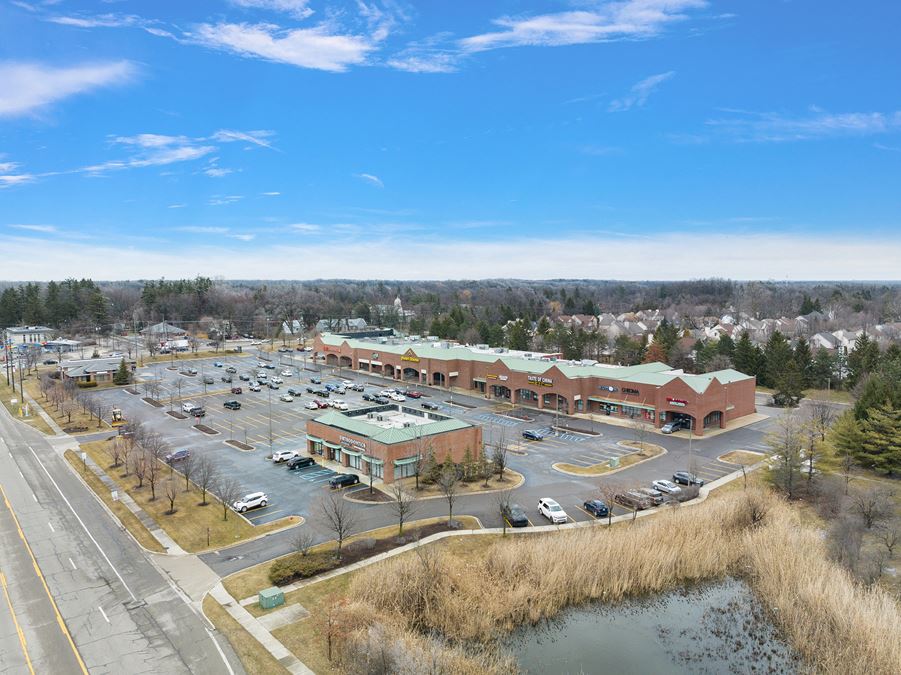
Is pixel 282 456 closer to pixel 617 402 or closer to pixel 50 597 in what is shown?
pixel 50 597

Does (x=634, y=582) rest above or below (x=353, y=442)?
below

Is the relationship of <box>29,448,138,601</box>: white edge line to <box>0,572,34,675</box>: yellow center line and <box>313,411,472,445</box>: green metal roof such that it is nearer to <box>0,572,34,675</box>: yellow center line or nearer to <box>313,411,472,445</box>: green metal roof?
<box>0,572,34,675</box>: yellow center line

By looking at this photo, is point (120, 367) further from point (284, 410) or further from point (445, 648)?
point (445, 648)

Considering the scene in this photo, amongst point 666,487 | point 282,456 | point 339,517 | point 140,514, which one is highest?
point 339,517

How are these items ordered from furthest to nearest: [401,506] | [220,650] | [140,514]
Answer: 1. [140,514]
2. [401,506]
3. [220,650]

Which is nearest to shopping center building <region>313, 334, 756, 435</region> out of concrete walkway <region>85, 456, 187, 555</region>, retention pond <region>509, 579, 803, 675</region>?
retention pond <region>509, 579, 803, 675</region>

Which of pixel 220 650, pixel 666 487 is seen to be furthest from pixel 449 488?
pixel 220 650
